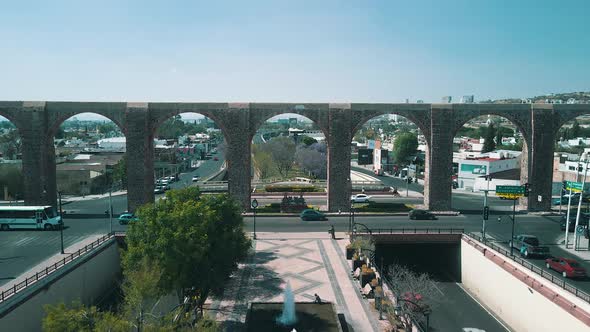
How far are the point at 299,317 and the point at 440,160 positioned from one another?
83.4 feet

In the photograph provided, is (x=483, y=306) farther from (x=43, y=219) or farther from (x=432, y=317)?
(x=43, y=219)

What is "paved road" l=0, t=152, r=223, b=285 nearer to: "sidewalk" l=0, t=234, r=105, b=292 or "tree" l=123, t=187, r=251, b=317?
"sidewalk" l=0, t=234, r=105, b=292

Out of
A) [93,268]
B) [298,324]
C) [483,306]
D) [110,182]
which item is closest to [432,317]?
[483,306]

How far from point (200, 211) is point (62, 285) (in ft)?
26.7

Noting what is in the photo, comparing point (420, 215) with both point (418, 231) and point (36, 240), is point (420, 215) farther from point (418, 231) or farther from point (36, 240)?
point (36, 240)

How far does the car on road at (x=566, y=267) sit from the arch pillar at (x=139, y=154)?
107 feet

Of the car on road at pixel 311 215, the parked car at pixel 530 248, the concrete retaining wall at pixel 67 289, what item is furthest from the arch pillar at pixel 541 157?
the concrete retaining wall at pixel 67 289

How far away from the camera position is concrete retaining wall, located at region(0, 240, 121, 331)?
17.8m

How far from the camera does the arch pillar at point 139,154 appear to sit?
126 ft

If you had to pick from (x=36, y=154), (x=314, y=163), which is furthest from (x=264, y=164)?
(x=36, y=154)

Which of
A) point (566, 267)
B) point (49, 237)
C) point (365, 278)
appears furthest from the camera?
point (49, 237)

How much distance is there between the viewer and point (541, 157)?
135 feet

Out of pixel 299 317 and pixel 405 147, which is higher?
pixel 405 147

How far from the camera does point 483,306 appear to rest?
91.1 ft
